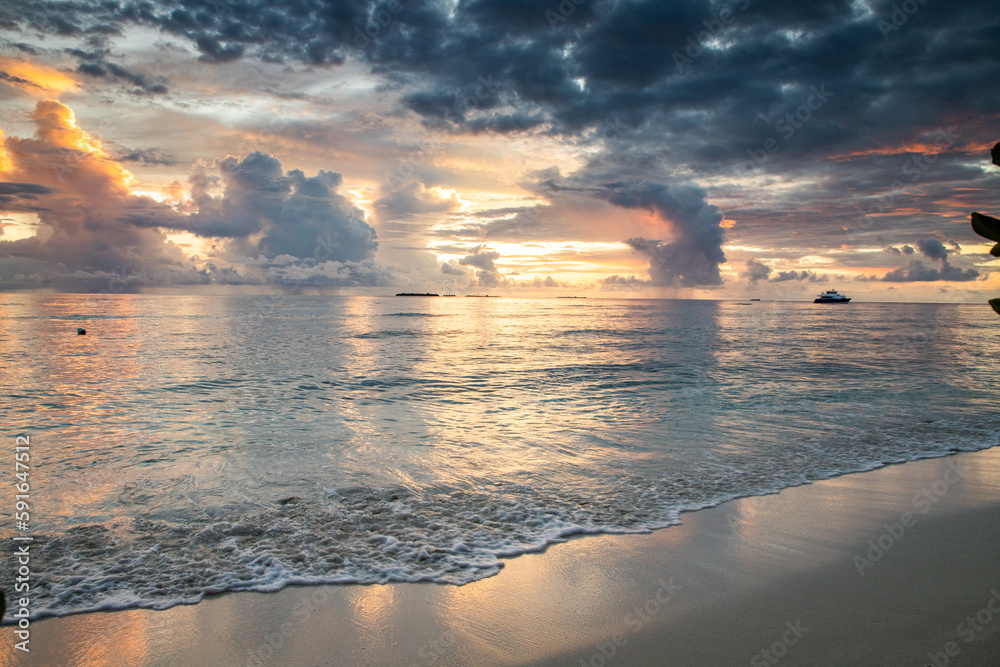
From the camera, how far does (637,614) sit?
4730mm

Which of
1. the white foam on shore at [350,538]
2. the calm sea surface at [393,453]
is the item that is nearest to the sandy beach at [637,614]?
the white foam on shore at [350,538]

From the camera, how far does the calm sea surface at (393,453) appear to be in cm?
598

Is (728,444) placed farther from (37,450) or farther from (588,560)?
(37,450)

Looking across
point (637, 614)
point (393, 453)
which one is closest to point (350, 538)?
point (637, 614)

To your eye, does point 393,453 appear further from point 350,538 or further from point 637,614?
point 637,614

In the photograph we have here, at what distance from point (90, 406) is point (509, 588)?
50.1ft

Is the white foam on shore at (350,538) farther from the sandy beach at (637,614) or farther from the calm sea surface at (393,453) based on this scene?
the sandy beach at (637,614)

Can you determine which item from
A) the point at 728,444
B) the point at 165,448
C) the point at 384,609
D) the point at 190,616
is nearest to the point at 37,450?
the point at 165,448

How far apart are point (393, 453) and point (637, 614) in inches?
262

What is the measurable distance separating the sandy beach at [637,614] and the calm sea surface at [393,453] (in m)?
0.46

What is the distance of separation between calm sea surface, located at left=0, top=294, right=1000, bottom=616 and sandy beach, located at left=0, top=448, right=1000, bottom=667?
463mm

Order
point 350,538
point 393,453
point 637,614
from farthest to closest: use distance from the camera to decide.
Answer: point 393,453 → point 350,538 → point 637,614

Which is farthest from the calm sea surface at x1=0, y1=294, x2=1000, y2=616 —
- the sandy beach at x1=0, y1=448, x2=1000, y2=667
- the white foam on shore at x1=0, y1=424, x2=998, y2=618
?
the sandy beach at x1=0, y1=448, x2=1000, y2=667

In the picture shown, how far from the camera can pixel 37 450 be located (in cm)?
1023
